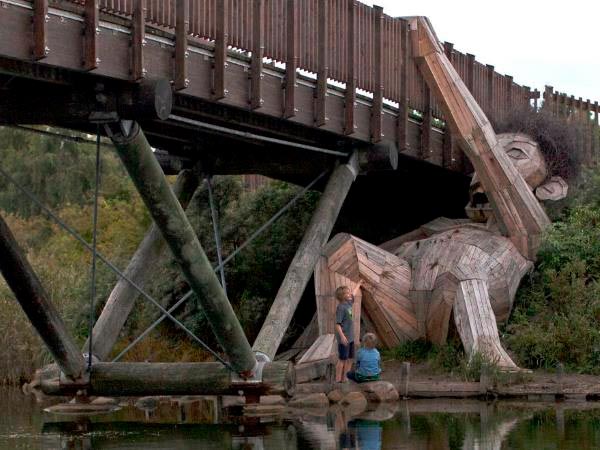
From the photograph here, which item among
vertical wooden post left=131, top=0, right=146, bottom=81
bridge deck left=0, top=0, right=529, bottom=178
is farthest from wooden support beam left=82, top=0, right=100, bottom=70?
vertical wooden post left=131, top=0, right=146, bottom=81

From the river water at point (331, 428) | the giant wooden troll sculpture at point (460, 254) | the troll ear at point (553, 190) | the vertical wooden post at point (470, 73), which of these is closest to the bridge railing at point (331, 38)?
the vertical wooden post at point (470, 73)

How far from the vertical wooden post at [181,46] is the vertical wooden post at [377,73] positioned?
16.6 ft

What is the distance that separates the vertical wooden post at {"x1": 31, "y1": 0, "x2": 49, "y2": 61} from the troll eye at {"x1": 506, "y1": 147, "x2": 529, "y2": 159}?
1096 centimetres

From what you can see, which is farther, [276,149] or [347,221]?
[347,221]

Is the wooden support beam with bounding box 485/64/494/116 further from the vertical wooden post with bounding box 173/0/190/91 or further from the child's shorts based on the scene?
the vertical wooden post with bounding box 173/0/190/91

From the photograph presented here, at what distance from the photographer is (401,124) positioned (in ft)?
81.2

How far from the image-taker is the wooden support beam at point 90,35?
687 inches

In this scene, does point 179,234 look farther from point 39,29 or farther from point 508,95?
point 508,95

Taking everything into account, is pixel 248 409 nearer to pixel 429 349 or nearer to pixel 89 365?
pixel 89 365

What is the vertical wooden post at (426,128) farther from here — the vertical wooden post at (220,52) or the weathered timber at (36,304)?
the weathered timber at (36,304)

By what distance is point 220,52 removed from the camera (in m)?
A: 19.9

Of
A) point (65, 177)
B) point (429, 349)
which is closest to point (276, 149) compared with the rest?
point (429, 349)

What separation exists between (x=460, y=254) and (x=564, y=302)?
1.76m

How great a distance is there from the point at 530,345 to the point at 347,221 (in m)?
5.71
